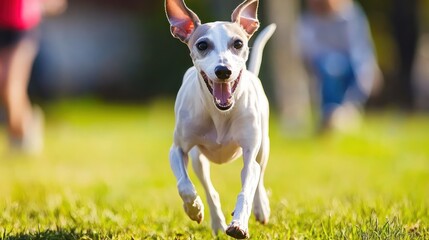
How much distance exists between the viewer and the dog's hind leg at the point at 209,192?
15.8ft

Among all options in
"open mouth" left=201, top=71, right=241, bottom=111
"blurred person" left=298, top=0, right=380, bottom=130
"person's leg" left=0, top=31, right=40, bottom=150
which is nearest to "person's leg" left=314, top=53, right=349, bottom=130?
"blurred person" left=298, top=0, right=380, bottom=130

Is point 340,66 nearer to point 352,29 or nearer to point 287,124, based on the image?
point 352,29

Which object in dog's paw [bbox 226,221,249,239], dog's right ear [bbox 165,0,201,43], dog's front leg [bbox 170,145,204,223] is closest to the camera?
dog's paw [bbox 226,221,249,239]

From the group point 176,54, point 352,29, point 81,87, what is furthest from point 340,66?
point 81,87

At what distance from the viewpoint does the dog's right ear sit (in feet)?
14.9

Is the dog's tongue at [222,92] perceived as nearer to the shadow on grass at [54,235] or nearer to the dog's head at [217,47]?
the dog's head at [217,47]

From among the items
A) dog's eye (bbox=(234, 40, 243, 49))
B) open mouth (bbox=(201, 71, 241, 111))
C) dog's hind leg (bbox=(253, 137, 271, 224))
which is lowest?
dog's hind leg (bbox=(253, 137, 271, 224))

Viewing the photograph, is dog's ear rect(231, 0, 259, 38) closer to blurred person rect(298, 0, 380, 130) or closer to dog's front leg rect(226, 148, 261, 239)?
dog's front leg rect(226, 148, 261, 239)

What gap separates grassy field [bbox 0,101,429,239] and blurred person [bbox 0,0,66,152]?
285 mm

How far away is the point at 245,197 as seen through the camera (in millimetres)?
4285

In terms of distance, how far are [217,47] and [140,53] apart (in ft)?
63.1

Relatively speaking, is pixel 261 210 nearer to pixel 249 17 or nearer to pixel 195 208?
pixel 195 208

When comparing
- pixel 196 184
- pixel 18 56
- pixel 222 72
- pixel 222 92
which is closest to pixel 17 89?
pixel 18 56

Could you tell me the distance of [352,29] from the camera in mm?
12141
